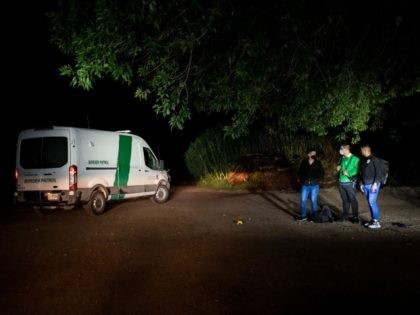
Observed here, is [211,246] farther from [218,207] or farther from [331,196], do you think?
[331,196]

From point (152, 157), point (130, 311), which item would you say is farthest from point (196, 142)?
point (130, 311)

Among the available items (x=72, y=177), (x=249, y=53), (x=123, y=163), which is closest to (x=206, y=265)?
(x=249, y=53)

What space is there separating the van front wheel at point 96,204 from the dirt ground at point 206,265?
280 millimetres

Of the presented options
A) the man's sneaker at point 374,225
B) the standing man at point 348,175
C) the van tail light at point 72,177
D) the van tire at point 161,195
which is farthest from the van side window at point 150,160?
the man's sneaker at point 374,225

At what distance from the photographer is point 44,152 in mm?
12188

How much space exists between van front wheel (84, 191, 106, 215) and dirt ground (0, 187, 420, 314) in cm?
28

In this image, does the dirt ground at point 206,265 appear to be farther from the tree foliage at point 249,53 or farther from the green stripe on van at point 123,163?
the tree foliage at point 249,53

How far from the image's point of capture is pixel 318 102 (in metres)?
8.78

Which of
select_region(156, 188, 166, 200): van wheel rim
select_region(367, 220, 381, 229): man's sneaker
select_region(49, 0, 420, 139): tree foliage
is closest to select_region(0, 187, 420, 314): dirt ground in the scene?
select_region(367, 220, 381, 229): man's sneaker

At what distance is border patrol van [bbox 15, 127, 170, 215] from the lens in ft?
39.0

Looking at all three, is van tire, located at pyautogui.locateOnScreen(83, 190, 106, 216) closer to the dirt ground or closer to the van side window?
the dirt ground

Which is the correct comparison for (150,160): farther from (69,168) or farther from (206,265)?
(206,265)

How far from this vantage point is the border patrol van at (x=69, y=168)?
468 inches

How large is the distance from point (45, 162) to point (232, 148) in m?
13.5
